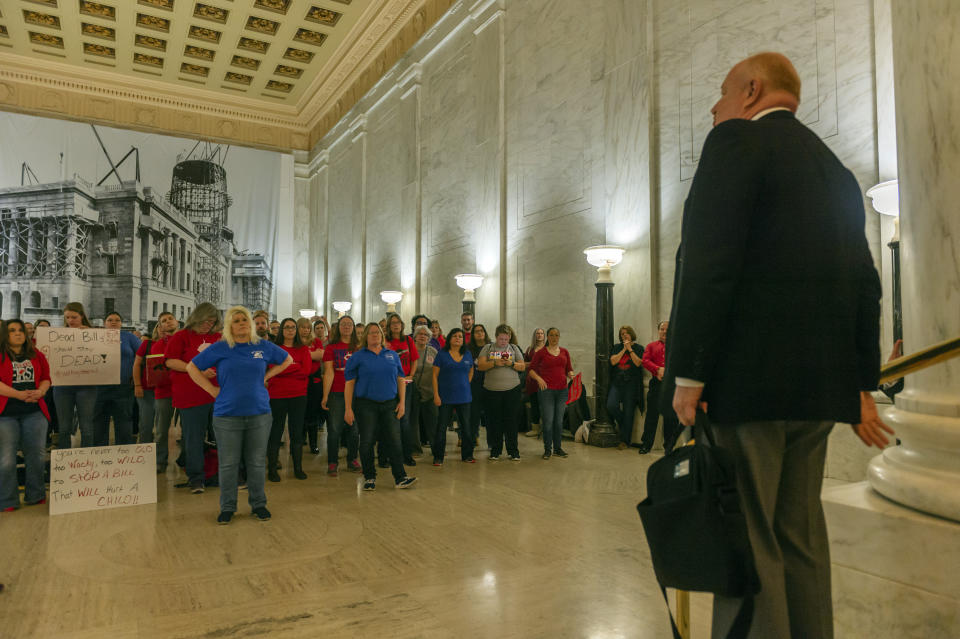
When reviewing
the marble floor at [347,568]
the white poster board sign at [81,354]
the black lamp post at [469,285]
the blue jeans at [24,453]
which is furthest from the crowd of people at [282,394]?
the black lamp post at [469,285]

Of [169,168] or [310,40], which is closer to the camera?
[310,40]

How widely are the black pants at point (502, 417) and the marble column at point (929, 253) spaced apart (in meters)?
5.56

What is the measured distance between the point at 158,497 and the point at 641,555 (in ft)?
14.4

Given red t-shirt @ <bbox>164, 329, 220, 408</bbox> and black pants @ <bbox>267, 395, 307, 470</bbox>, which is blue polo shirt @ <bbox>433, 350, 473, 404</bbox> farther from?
red t-shirt @ <bbox>164, 329, 220, 408</bbox>

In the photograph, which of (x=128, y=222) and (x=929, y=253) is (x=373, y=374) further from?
(x=128, y=222)

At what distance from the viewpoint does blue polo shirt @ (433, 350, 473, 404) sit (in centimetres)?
781

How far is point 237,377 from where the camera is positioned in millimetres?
5234

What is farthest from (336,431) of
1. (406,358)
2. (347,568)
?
(347,568)

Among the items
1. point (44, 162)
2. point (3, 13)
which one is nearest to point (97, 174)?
point (44, 162)

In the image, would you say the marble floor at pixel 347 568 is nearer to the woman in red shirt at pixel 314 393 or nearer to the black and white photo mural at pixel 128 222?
the woman in red shirt at pixel 314 393

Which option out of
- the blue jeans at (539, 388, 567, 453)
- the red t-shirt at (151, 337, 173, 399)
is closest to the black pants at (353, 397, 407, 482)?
the red t-shirt at (151, 337, 173, 399)

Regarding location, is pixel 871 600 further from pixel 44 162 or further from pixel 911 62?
pixel 44 162

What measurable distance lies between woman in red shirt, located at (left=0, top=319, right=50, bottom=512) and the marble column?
20.2ft

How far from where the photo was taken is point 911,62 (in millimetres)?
2516
